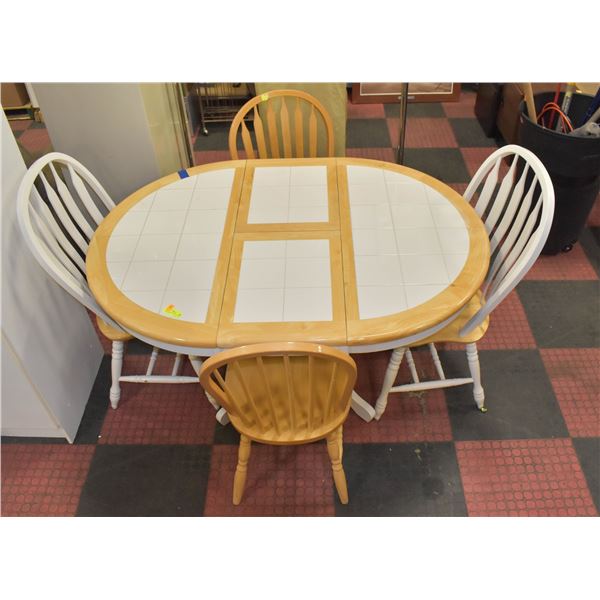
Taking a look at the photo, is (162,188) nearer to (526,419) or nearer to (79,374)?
(79,374)

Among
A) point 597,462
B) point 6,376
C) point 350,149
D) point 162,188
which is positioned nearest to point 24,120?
point 350,149

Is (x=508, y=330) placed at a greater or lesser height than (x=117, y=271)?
lesser

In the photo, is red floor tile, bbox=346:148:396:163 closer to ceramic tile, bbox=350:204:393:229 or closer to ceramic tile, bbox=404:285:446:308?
ceramic tile, bbox=350:204:393:229

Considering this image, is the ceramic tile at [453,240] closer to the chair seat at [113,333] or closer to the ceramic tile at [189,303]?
the ceramic tile at [189,303]

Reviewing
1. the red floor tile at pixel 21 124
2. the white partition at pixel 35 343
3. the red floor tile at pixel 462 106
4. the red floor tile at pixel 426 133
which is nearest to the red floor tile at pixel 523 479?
the white partition at pixel 35 343

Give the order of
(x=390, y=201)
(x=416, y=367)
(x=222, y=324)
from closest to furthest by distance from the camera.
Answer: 1. (x=222, y=324)
2. (x=390, y=201)
3. (x=416, y=367)

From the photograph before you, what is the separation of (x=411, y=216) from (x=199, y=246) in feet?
2.62

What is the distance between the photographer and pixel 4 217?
1784mm

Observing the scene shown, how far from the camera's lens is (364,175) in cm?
222

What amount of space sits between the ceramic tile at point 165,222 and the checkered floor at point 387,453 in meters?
0.76

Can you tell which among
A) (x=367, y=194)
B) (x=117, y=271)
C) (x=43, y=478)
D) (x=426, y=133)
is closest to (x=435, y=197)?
(x=367, y=194)

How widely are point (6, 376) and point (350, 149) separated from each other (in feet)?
9.29

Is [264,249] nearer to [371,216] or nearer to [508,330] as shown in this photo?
[371,216]

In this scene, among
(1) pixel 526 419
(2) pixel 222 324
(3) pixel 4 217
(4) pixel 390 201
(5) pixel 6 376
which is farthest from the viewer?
(1) pixel 526 419
